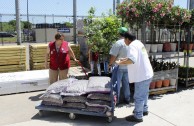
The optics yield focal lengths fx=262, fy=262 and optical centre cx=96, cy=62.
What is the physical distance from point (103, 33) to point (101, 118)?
2.49 meters

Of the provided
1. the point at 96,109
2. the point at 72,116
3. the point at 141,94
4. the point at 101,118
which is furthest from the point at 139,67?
the point at 72,116

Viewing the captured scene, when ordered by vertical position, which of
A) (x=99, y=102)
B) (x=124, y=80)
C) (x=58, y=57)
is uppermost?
(x=58, y=57)

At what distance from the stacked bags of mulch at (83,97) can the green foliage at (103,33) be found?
1.68 metres

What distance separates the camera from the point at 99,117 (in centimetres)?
498

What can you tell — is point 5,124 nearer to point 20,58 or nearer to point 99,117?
point 99,117

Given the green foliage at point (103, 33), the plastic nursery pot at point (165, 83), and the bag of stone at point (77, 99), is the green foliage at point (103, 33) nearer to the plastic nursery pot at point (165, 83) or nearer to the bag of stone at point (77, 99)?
the plastic nursery pot at point (165, 83)

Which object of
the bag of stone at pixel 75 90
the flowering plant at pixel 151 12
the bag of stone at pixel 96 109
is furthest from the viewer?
the flowering plant at pixel 151 12

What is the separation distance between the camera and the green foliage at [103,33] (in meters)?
6.60

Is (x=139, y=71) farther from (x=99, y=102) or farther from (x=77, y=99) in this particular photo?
(x=77, y=99)

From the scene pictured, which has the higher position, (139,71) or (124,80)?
(139,71)

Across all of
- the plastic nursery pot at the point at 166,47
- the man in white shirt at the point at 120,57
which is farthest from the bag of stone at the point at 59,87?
the plastic nursery pot at the point at 166,47

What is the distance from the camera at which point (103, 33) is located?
→ 21.9ft

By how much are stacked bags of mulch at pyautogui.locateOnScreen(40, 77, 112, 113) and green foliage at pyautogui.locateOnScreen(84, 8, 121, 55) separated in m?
1.68

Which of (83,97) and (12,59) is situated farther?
(12,59)
